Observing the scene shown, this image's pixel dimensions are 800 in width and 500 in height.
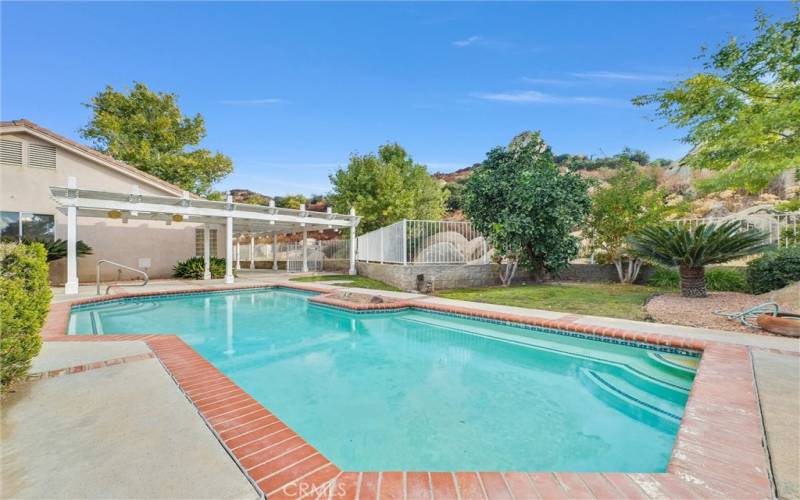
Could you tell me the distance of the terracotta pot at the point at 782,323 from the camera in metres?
4.96

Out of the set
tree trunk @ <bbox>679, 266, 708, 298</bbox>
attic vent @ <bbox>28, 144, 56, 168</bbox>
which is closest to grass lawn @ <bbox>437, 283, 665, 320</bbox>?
tree trunk @ <bbox>679, 266, 708, 298</bbox>

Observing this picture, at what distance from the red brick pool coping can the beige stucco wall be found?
15703 millimetres

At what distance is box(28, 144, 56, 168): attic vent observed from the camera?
1300cm

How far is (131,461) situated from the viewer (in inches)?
75.9

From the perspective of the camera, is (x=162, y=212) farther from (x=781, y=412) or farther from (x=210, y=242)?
(x=781, y=412)

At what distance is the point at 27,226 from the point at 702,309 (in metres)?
21.2

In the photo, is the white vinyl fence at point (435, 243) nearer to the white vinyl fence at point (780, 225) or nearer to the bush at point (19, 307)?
the white vinyl fence at point (780, 225)

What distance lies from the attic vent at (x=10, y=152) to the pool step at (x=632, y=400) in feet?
63.6

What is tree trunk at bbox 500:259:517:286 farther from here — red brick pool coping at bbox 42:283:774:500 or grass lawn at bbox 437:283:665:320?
red brick pool coping at bbox 42:283:774:500

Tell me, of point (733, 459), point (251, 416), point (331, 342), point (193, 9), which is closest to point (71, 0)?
point (193, 9)

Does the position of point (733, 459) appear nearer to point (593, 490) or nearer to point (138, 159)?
point (593, 490)

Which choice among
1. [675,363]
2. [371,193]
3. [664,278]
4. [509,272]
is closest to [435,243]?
[509,272]

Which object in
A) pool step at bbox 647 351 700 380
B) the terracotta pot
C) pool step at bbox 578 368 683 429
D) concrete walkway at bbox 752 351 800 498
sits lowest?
pool step at bbox 578 368 683 429

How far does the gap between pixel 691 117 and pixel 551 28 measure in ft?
17.1
